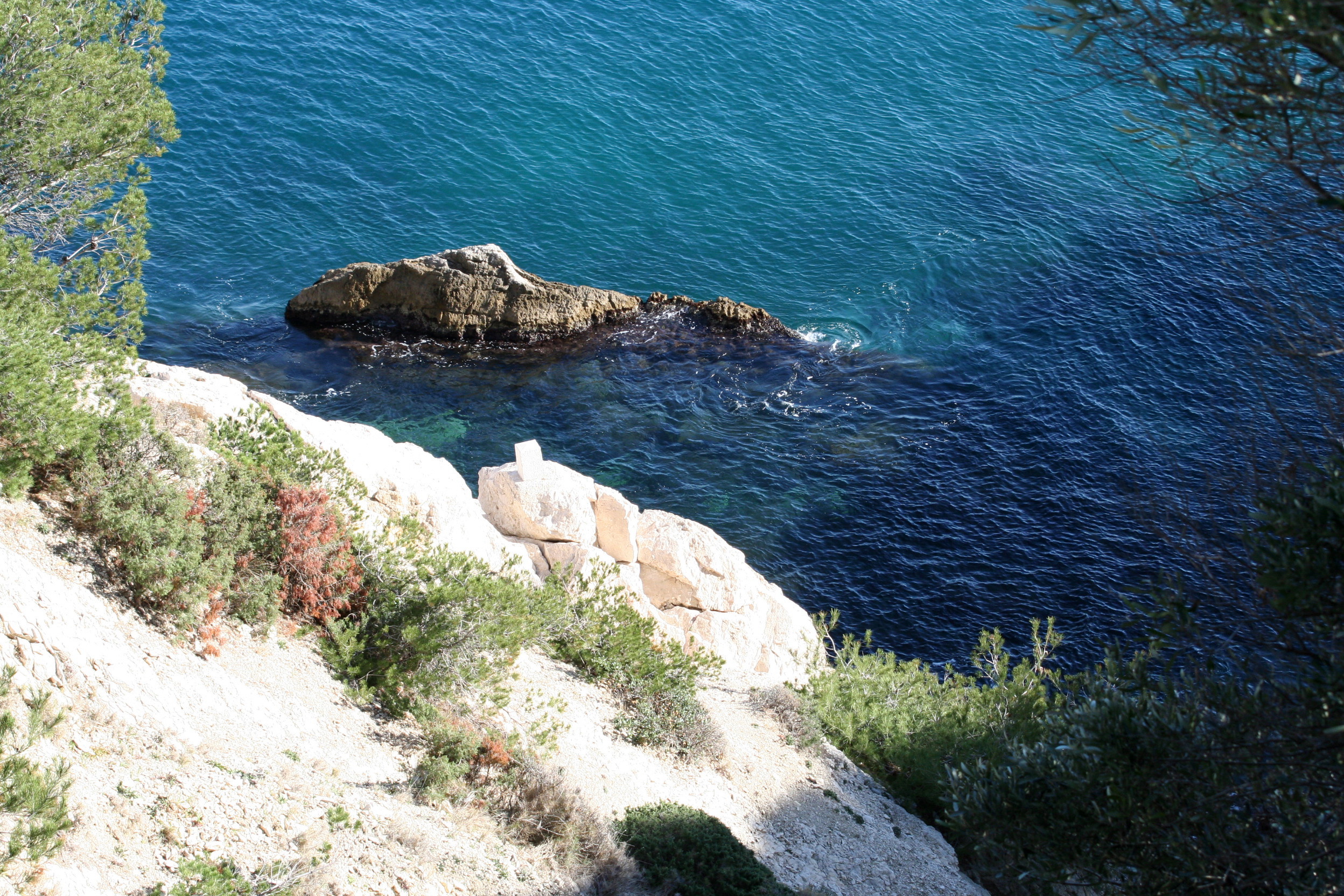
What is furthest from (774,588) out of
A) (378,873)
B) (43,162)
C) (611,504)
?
(43,162)

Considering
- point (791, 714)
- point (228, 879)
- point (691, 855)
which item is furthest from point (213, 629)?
point (791, 714)

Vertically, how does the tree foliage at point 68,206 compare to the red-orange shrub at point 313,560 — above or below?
above

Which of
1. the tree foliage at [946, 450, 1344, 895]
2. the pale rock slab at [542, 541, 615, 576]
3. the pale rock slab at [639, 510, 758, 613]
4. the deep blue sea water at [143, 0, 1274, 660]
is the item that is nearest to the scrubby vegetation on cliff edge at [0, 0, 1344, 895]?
the tree foliage at [946, 450, 1344, 895]

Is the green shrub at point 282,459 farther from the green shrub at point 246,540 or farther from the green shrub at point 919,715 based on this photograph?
the green shrub at point 919,715

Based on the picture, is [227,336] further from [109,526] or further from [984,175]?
[984,175]

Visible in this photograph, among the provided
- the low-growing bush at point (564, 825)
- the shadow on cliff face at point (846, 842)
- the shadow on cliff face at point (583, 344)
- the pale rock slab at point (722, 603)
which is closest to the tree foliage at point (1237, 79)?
the low-growing bush at point (564, 825)

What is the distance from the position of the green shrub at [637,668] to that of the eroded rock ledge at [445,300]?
21898 millimetres

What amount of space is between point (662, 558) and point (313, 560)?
11931mm

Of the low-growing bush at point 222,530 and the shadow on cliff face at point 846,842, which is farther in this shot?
the shadow on cliff face at point 846,842

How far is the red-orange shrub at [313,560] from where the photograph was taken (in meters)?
14.8

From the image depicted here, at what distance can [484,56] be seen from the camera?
59812 millimetres

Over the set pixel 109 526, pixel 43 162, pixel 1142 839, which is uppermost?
pixel 43 162

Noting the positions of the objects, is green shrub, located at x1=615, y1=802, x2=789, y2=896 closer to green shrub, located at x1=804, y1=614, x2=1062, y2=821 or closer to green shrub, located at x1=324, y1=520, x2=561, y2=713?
green shrub, located at x1=324, y1=520, x2=561, y2=713

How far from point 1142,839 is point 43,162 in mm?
17348
